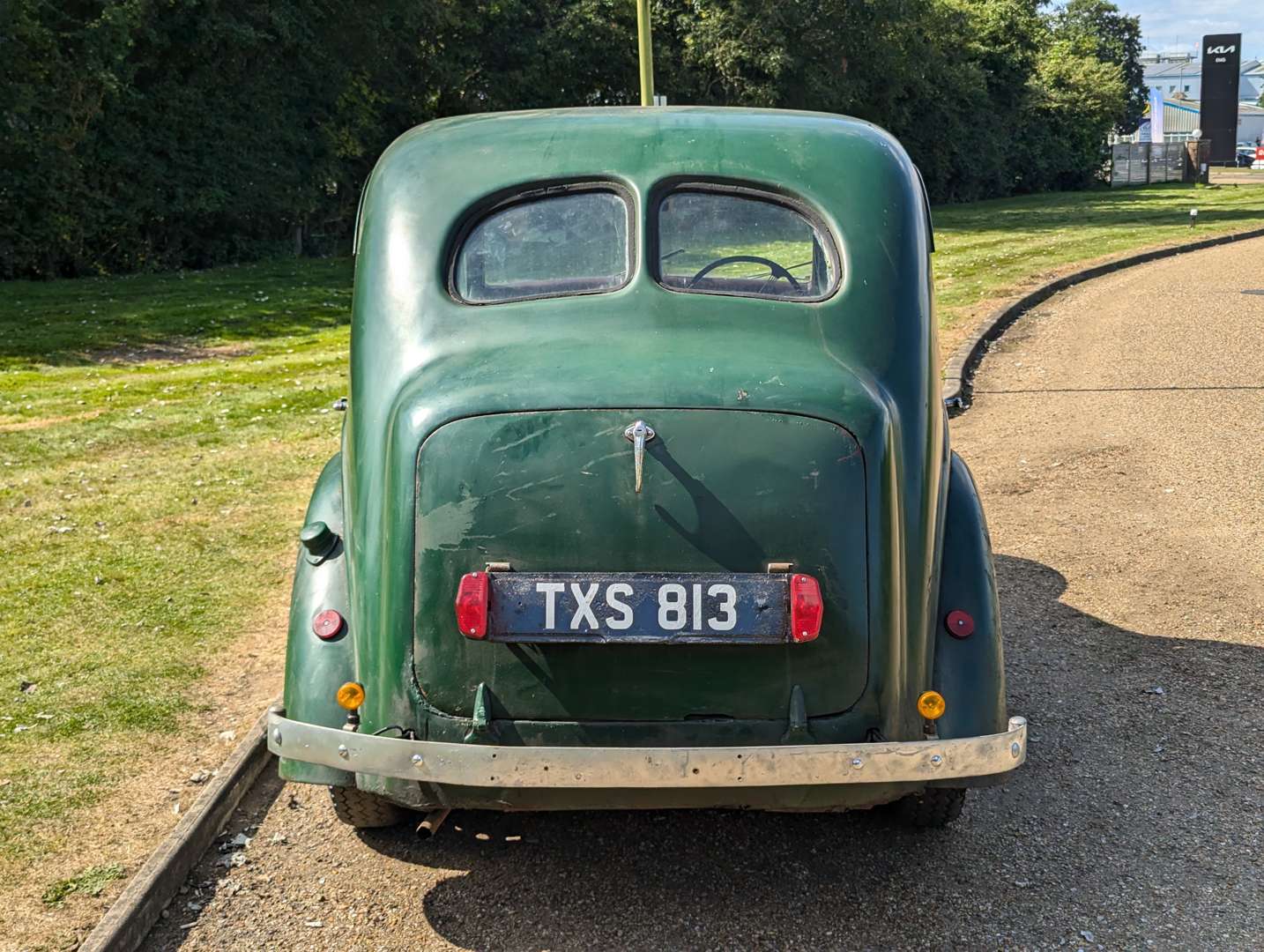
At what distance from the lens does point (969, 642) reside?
4051mm

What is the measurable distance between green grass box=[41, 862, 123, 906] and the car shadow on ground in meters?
0.81

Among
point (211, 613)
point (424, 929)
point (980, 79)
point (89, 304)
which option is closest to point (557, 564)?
point (424, 929)

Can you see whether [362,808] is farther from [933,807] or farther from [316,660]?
[933,807]

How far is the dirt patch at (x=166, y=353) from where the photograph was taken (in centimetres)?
1474

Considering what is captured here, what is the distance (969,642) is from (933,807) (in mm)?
621

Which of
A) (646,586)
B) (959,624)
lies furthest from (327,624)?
(959,624)

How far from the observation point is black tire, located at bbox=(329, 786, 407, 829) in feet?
13.9

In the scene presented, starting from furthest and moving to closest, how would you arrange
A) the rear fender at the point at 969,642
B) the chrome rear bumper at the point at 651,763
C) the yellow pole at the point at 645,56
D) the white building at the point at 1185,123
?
the white building at the point at 1185,123 → the yellow pole at the point at 645,56 → the rear fender at the point at 969,642 → the chrome rear bumper at the point at 651,763

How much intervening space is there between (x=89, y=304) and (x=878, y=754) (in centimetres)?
1776

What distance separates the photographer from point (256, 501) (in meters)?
8.62

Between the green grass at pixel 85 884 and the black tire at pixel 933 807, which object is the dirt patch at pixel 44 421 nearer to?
the green grass at pixel 85 884

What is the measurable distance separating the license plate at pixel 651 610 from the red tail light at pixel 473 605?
0.10ft

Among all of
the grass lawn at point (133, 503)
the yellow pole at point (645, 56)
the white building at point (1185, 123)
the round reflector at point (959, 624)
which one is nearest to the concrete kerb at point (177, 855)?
the grass lawn at point (133, 503)

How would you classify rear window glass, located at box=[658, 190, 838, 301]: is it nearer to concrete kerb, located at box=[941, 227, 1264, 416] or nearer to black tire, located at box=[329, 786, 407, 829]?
concrete kerb, located at box=[941, 227, 1264, 416]
